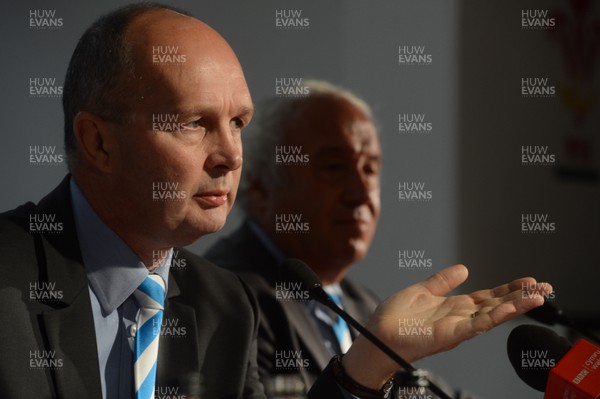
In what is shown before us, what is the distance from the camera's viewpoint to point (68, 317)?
141cm

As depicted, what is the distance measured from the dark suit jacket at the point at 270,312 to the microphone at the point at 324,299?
45 cm

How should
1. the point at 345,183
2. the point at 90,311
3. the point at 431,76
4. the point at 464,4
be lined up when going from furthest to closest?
the point at 464,4
the point at 431,76
the point at 345,183
the point at 90,311

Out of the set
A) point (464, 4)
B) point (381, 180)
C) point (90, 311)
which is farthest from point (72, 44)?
point (464, 4)

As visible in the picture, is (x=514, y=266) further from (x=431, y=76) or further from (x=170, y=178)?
(x=170, y=178)

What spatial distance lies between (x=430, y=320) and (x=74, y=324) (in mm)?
573

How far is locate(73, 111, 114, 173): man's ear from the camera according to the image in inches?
58.8

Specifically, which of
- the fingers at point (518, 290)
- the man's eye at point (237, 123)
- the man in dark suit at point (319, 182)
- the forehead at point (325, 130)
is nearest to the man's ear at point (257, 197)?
the man in dark suit at point (319, 182)

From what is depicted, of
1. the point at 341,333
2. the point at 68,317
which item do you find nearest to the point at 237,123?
the point at 68,317

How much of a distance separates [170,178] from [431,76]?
1147 millimetres

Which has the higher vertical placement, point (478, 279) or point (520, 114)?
point (520, 114)

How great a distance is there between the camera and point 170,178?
149cm

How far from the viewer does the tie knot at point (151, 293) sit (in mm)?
1479

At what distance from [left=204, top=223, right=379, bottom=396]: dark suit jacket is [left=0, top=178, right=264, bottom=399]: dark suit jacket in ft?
1.05

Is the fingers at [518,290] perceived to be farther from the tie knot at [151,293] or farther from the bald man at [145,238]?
the tie knot at [151,293]
